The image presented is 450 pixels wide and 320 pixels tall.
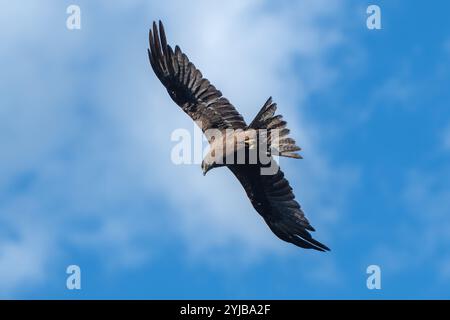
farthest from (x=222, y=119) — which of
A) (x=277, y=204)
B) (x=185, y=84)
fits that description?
(x=277, y=204)

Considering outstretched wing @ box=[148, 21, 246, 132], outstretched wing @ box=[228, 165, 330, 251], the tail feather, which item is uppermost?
outstretched wing @ box=[148, 21, 246, 132]

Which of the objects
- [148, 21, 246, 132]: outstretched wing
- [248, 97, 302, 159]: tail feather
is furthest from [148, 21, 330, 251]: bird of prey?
[248, 97, 302, 159]: tail feather

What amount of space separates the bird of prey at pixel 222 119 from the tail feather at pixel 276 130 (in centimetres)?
107

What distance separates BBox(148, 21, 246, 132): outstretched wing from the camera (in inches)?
735

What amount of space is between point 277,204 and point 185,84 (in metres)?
2.79

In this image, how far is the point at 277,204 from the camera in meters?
18.9

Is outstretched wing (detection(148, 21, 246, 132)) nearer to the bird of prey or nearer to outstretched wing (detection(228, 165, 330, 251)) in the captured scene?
the bird of prey

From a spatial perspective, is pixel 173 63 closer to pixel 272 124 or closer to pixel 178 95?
pixel 178 95

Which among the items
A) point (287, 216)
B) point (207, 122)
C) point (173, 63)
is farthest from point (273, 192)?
point (173, 63)

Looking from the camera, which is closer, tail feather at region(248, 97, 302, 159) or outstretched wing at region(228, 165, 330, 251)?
tail feather at region(248, 97, 302, 159)

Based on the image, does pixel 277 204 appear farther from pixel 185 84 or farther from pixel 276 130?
pixel 185 84

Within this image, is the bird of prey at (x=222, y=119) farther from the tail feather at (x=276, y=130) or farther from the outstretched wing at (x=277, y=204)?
the tail feather at (x=276, y=130)

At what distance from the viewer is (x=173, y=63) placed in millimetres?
18812
